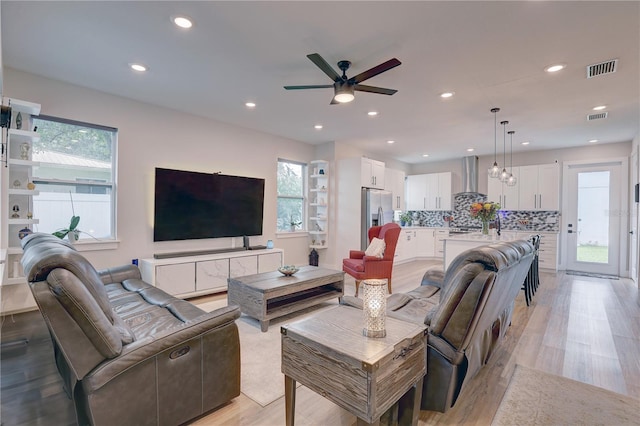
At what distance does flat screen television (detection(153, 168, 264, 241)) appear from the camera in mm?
4316

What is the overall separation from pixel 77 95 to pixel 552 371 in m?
5.72

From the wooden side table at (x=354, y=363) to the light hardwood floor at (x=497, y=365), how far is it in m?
0.41

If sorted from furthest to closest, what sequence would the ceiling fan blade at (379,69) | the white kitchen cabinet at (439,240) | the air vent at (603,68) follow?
the white kitchen cabinet at (439,240)
the air vent at (603,68)
the ceiling fan blade at (379,69)

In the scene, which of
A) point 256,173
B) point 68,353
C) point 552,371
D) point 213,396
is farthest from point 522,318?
point 256,173

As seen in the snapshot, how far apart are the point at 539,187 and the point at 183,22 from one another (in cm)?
746

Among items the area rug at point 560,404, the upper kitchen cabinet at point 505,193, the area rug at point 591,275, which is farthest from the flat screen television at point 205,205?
the area rug at point 591,275

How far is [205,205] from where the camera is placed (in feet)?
15.6

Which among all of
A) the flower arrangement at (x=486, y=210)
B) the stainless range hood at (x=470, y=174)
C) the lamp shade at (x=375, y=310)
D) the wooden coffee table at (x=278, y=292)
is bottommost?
the wooden coffee table at (x=278, y=292)

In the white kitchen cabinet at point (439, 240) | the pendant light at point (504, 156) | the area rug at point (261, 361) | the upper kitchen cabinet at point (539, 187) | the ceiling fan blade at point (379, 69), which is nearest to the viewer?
the area rug at point (261, 361)

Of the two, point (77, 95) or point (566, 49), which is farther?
point (77, 95)

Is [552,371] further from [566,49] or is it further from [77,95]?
[77,95]

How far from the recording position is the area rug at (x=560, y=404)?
183 cm

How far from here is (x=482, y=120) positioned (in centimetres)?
477

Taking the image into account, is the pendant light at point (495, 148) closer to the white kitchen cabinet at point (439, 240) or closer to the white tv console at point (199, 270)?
the white kitchen cabinet at point (439, 240)
